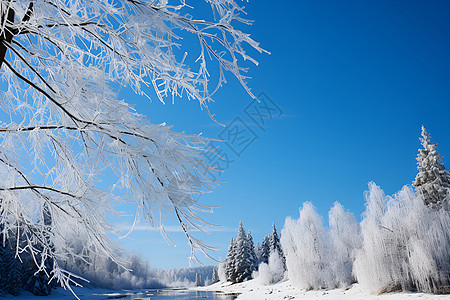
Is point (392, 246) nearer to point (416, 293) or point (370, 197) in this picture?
point (416, 293)

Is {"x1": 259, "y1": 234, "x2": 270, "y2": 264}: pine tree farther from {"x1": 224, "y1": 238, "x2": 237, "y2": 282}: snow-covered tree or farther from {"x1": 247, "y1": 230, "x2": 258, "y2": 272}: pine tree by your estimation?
{"x1": 224, "y1": 238, "x2": 237, "y2": 282}: snow-covered tree

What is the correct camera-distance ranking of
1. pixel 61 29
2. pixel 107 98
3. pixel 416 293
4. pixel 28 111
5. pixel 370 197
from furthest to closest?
pixel 370 197 < pixel 416 293 < pixel 28 111 < pixel 107 98 < pixel 61 29

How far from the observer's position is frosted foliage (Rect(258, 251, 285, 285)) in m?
37.7

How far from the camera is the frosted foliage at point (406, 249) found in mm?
15875

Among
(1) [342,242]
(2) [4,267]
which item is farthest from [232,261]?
(2) [4,267]

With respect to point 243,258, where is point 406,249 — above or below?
below

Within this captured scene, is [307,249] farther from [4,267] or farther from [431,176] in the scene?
[4,267]

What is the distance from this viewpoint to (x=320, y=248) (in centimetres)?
2666

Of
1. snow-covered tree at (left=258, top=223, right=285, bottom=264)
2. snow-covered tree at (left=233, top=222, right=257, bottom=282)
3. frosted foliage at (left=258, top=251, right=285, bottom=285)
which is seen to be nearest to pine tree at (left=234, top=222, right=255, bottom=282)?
snow-covered tree at (left=233, top=222, right=257, bottom=282)

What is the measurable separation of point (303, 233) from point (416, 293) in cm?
1217

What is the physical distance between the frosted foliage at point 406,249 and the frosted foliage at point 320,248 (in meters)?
4.90

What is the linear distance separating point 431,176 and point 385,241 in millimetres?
7939

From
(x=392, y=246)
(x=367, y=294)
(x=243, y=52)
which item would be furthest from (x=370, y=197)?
(x=243, y=52)

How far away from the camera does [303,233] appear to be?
27766mm
